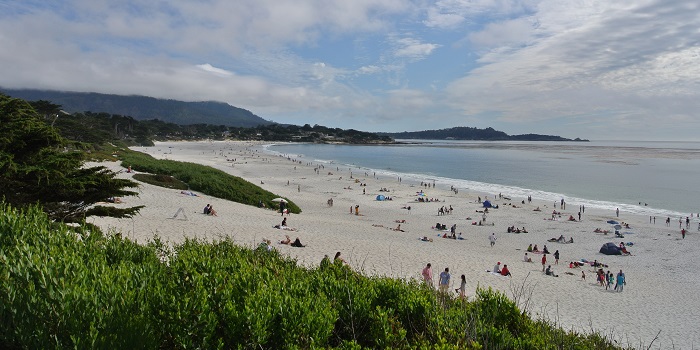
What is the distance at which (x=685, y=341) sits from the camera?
38.0 ft

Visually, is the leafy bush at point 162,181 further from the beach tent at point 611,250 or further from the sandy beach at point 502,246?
the beach tent at point 611,250

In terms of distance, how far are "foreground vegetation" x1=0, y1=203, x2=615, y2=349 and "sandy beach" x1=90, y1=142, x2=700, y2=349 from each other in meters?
1.20

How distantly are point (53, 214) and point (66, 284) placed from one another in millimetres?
6851

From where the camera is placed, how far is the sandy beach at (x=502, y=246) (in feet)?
43.8

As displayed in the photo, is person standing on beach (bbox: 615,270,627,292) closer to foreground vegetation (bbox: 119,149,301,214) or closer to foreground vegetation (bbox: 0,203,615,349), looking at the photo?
foreground vegetation (bbox: 0,203,615,349)

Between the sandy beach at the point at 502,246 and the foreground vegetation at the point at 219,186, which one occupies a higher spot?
the foreground vegetation at the point at 219,186

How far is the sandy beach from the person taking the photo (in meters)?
13.4

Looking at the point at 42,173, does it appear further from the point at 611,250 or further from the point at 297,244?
the point at 611,250

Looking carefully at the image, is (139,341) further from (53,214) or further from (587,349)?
(53,214)

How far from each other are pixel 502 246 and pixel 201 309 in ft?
71.4

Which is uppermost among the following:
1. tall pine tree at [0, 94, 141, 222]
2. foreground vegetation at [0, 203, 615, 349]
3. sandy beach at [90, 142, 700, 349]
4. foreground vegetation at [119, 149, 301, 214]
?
tall pine tree at [0, 94, 141, 222]

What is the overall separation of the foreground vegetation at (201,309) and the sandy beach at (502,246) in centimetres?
120

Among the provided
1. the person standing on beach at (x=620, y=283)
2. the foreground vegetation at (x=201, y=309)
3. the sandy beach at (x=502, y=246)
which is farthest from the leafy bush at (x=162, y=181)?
the person standing on beach at (x=620, y=283)

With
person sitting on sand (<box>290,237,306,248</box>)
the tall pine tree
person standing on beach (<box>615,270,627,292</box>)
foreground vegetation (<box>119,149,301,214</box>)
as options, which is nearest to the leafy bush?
foreground vegetation (<box>119,149,301,214</box>)
